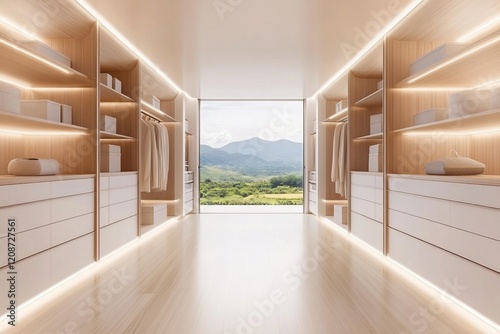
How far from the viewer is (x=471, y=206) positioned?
7.83 ft

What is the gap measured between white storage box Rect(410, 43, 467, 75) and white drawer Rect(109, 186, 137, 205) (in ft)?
10.8

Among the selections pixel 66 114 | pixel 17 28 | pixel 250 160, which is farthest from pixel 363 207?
pixel 250 160

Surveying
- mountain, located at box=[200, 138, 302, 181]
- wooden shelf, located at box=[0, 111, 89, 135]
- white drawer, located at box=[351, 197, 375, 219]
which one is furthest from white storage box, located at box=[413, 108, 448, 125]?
mountain, located at box=[200, 138, 302, 181]

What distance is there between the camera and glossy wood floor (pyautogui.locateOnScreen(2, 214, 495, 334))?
2201mm

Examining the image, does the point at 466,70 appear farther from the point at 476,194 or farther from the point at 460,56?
the point at 476,194

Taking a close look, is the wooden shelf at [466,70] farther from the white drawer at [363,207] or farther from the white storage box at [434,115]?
the white drawer at [363,207]

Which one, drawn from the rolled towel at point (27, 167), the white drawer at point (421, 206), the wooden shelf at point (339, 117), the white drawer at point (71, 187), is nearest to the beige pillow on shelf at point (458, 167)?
the white drawer at point (421, 206)

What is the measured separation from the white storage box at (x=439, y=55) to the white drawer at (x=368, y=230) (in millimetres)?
1668

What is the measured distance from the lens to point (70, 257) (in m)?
3.06

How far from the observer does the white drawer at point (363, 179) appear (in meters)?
4.22

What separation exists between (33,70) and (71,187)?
1017 mm

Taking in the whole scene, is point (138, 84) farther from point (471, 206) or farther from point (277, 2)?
point (471, 206)

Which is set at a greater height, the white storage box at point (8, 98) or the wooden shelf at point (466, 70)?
the wooden shelf at point (466, 70)

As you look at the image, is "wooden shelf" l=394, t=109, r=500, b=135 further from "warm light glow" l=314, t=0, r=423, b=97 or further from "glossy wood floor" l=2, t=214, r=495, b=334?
"glossy wood floor" l=2, t=214, r=495, b=334
